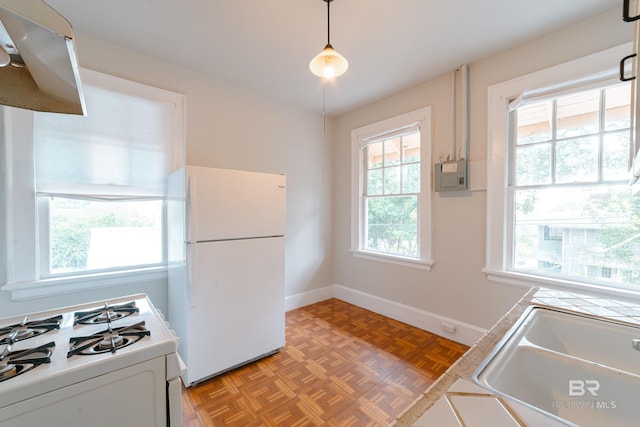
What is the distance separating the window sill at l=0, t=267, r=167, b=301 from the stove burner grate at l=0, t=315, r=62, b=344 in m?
0.91

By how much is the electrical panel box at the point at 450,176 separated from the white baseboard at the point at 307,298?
6.67ft

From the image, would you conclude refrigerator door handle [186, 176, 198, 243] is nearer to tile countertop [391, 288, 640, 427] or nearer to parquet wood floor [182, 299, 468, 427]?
parquet wood floor [182, 299, 468, 427]

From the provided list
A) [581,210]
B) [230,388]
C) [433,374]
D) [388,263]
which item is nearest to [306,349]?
[230,388]

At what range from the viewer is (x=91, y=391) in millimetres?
788

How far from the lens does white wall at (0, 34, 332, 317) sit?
6.70 ft

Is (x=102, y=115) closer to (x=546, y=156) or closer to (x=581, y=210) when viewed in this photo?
(x=546, y=156)

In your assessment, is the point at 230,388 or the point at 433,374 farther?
the point at 433,374

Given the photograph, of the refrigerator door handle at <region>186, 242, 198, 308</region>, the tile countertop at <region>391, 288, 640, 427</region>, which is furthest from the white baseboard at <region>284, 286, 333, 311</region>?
the tile countertop at <region>391, 288, 640, 427</region>

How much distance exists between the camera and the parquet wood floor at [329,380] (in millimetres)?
1595

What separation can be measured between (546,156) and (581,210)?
18.5 inches

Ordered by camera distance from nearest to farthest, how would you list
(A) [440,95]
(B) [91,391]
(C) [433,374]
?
1. (B) [91,391]
2. (C) [433,374]
3. (A) [440,95]

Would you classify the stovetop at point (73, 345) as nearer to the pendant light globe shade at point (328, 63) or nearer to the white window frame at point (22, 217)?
the white window frame at point (22, 217)

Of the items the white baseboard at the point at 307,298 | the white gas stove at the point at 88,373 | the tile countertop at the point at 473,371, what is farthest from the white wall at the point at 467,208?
the white gas stove at the point at 88,373

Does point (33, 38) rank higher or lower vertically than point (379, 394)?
higher
